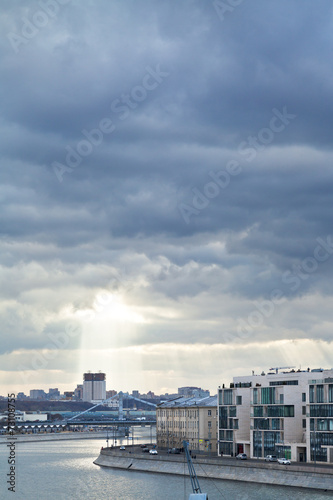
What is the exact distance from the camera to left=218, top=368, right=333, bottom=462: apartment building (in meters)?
103

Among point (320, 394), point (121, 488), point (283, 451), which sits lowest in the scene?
point (121, 488)

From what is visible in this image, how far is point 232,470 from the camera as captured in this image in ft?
340

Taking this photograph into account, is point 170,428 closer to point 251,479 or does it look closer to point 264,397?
point 264,397

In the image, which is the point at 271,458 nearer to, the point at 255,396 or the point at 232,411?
the point at 255,396

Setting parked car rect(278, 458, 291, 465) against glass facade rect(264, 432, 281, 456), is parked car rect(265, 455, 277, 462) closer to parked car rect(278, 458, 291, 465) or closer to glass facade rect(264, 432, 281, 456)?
glass facade rect(264, 432, 281, 456)

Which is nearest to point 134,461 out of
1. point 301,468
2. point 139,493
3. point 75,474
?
point 75,474

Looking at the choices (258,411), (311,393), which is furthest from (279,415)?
(311,393)

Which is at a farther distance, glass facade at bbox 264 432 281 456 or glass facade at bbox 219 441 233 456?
glass facade at bbox 219 441 233 456

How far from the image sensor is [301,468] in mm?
92688

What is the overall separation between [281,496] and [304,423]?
26.3 metres

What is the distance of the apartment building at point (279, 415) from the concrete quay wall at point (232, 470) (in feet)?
28.3

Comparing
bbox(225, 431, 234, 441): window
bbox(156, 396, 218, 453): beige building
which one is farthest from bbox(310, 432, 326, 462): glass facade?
bbox(156, 396, 218, 453): beige building

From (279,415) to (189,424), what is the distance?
108 feet

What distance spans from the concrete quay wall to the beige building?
14344mm
